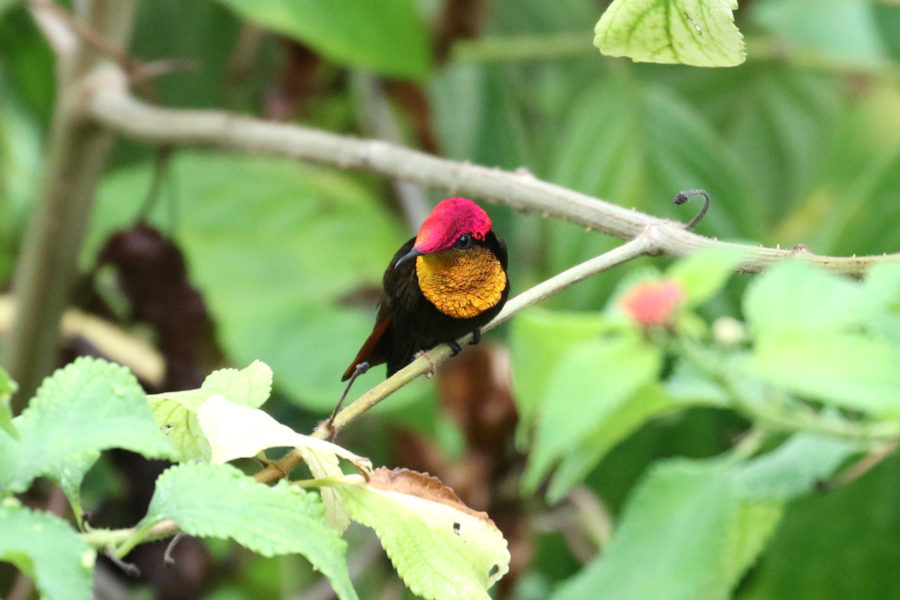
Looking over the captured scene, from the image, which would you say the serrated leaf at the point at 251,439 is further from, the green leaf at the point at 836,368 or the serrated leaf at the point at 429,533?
the green leaf at the point at 836,368

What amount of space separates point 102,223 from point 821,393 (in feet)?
3.80

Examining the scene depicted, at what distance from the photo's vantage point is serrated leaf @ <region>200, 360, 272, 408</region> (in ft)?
1.27

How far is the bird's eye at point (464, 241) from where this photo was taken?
1.40 ft

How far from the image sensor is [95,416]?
323 millimetres

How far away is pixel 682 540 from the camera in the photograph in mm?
810

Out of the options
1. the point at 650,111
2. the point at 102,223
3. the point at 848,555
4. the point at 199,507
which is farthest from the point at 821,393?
the point at 102,223

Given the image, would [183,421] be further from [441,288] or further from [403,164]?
[403,164]

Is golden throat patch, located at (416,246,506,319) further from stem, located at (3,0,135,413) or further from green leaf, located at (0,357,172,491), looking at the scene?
stem, located at (3,0,135,413)

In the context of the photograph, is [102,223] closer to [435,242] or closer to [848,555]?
[848,555]

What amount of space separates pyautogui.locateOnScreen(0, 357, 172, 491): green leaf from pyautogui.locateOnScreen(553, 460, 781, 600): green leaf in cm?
54

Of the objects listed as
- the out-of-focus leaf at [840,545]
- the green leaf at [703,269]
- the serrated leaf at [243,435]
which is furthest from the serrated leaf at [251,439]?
the out-of-focus leaf at [840,545]

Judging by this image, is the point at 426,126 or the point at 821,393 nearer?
the point at 821,393

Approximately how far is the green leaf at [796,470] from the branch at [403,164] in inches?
12.9

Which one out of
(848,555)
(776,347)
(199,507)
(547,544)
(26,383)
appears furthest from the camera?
(547,544)
